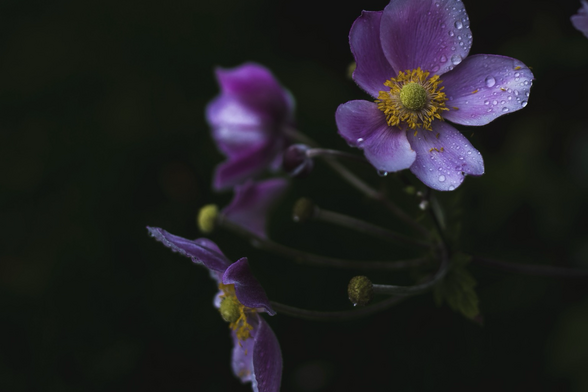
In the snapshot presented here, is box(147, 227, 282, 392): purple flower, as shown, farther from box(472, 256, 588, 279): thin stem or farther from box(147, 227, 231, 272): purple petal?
box(472, 256, 588, 279): thin stem

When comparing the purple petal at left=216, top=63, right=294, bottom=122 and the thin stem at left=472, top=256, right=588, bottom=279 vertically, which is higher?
the purple petal at left=216, top=63, right=294, bottom=122

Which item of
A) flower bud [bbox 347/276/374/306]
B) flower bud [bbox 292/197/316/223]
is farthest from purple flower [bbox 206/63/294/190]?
flower bud [bbox 347/276/374/306]

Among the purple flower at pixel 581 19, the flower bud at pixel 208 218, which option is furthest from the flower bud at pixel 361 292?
the purple flower at pixel 581 19

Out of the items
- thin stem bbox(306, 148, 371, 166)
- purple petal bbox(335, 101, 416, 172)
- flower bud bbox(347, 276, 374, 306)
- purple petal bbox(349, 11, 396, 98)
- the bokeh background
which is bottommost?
the bokeh background

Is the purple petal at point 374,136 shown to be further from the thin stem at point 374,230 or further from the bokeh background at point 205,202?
the bokeh background at point 205,202

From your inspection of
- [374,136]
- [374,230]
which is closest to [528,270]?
[374,230]

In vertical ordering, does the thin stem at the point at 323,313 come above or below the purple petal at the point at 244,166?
below

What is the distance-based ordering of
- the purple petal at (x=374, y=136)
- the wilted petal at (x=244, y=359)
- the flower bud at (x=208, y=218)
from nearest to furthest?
the purple petal at (x=374, y=136) → the wilted petal at (x=244, y=359) → the flower bud at (x=208, y=218)

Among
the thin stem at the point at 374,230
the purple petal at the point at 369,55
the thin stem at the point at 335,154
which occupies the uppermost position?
the purple petal at the point at 369,55

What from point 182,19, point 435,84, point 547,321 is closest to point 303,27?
point 182,19
